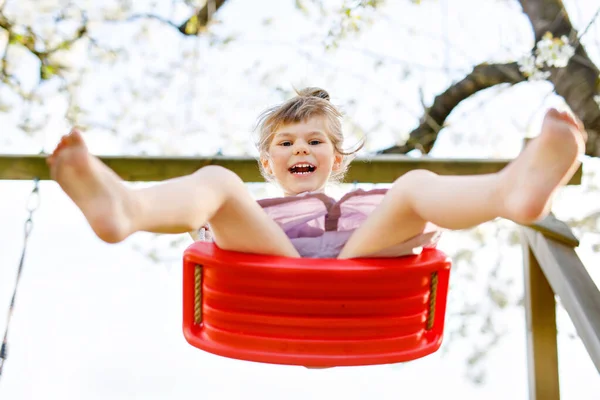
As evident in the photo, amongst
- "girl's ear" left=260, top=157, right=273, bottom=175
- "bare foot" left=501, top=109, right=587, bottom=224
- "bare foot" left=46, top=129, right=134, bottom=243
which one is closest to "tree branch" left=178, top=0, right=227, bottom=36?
"girl's ear" left=260, top=157, right=273, bottom=175

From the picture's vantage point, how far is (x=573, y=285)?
2.08 metres

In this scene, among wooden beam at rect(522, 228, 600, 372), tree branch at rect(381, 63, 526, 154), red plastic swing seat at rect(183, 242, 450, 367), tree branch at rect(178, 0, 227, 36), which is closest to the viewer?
red plastic swing seat at rect(183, 242, 450, 367)

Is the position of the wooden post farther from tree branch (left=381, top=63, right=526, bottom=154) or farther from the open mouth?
tree branch (left=381, top=63, right=526, bottom=154)

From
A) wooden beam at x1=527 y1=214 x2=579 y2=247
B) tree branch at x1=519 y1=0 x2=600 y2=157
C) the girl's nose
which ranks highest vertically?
tree branch at x1=519 y1=0 x2=600 y2=157

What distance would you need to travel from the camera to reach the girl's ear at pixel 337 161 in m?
1.98

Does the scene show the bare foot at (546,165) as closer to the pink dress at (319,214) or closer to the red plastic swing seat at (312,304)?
the red plastic swing seat at (312,304)

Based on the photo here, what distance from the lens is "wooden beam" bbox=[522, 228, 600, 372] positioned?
1927 millimetres

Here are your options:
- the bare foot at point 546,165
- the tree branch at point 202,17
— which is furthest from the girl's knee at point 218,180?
the tree branch at point 202,17

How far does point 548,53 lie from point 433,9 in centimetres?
86

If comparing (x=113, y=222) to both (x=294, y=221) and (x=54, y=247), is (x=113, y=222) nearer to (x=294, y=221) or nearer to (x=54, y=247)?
(x=294, y=221)

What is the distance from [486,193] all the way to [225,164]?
135 cm

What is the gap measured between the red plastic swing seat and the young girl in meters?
0.05

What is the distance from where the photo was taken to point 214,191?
3.96 ft

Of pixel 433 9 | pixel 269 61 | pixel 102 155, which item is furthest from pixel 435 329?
pixel 269 61
